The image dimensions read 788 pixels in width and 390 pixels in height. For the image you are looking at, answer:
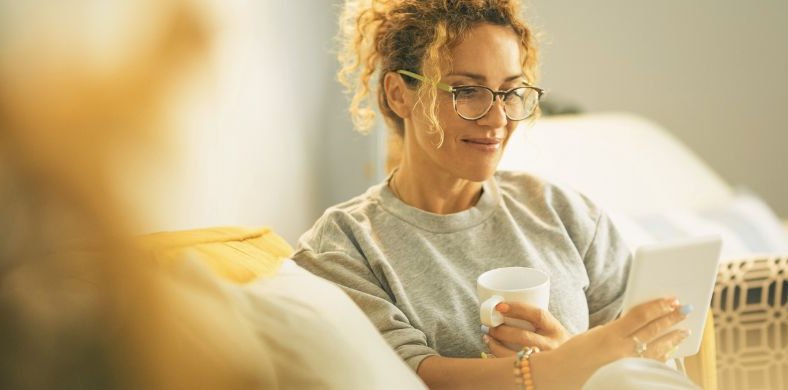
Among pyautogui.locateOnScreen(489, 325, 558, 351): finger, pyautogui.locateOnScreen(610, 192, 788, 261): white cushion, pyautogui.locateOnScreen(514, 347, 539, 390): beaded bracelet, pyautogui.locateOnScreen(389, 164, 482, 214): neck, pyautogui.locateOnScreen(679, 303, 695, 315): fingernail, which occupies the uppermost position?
pyautogui.locateOnScreen(389, 164, 482, 214): neck

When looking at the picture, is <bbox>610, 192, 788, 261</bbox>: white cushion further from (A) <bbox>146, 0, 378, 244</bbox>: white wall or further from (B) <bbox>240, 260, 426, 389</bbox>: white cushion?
(B) <bbox>240, 260, 426, 389</bbox>: white cushion

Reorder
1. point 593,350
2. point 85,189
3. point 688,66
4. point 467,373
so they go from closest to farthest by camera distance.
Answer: point 85,189 < point 593,350 < point 467,373 < point 688,66

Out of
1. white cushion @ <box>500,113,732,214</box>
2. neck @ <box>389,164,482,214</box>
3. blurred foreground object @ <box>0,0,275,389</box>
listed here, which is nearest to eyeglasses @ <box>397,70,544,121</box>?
neck @ <box>389,164,482,214</box>

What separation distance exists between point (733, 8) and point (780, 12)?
0.16m

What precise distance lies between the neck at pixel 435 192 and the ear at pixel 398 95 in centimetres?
8

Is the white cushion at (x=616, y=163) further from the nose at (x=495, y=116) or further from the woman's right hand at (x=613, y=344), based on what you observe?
the woman's right hand at (x=613, y=344)

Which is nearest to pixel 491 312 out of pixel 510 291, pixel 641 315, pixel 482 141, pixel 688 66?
pixel 510 291

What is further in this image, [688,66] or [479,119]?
[688,66]

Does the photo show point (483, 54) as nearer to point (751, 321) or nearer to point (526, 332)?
point (526, 332)

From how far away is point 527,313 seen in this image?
86 cm

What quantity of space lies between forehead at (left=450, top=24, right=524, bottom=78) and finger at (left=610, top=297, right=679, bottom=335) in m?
0.33

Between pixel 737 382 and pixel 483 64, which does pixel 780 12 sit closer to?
pixel 737 382

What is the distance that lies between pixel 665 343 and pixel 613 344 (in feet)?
0.27

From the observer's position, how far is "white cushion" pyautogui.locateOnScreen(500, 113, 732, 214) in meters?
1.96
